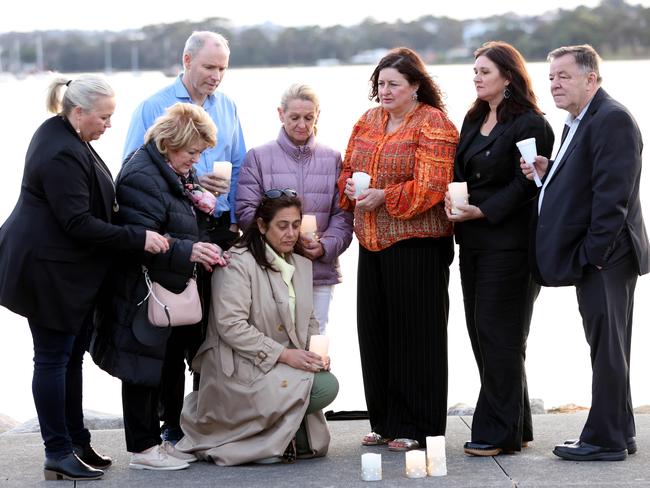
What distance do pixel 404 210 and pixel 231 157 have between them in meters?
0.93

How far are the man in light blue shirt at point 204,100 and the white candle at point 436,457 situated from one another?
1.32 meters

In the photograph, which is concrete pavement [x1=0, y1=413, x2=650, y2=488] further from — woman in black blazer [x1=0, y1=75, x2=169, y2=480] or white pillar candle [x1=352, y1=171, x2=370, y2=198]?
white pillar candle [x1=352, y1=171, x2=370, y2=198]

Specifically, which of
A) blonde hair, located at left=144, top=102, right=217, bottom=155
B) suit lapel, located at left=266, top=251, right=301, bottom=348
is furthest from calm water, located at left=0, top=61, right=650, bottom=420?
suit lapel, located at left=266, top=251, right=301, bottom=348

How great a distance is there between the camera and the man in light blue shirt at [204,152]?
16.9 feet

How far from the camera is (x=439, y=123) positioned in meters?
5.08

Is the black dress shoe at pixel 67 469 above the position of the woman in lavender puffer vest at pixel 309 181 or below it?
below

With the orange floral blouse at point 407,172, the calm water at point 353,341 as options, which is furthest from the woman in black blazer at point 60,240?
the orange floral blouse at point 407,172

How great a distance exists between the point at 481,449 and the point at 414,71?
1660 millimetres

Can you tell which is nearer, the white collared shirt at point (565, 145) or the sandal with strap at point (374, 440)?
the white collared shirt at point (565, 145)

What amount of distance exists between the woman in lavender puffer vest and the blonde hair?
1.86ft

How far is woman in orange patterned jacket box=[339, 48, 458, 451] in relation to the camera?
5043mm

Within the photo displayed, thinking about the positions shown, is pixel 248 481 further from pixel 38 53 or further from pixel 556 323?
pixel 38 53

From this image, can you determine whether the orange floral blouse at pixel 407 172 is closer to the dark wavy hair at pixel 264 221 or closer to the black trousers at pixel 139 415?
the dark wavy hair at pixel 264 221

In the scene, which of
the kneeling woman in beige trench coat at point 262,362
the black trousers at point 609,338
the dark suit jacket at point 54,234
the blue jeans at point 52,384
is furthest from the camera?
the kneeling woman in beige trench coat at point 262,362
